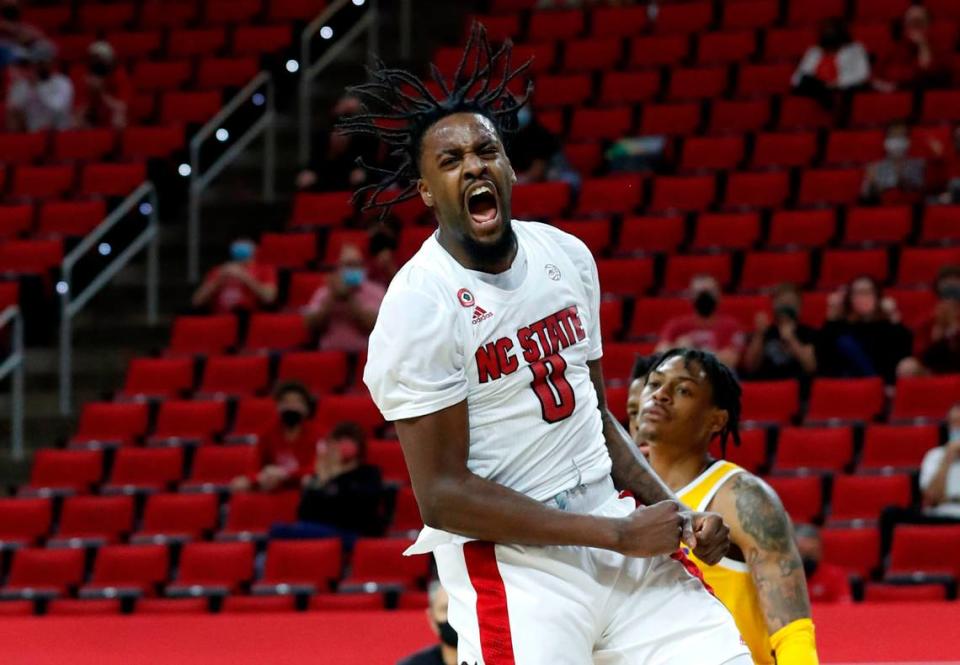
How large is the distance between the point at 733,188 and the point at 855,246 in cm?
105

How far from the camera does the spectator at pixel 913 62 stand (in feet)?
36.2

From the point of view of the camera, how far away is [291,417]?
893 cm

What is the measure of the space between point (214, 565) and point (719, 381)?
4695 millimetres

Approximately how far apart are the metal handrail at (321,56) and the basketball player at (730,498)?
355 inches

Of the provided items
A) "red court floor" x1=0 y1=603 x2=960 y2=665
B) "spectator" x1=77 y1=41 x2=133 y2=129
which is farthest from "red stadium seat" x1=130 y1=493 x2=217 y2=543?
"spectator" x1=77 y1=41 x2=133 y2=129

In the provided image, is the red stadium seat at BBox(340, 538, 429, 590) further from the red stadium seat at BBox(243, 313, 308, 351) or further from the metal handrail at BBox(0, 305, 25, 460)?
the metal handrail at BBox(0, 305, 25, 460)

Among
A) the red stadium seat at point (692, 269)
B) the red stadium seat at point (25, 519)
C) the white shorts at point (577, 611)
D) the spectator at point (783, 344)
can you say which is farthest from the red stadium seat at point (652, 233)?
the white shorts at point (577, 611)

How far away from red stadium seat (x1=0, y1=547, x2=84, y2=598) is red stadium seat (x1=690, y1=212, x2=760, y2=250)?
404 centimetres

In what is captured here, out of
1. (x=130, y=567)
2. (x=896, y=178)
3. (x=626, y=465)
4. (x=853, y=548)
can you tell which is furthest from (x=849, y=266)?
(x=626, y=465)

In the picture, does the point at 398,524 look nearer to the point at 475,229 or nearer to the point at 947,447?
the point at 947,447

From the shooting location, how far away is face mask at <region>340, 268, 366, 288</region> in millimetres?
9609

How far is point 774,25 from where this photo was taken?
12.1m

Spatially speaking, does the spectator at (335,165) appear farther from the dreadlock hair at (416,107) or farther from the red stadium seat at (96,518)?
the dreadlock hair at (416,107)

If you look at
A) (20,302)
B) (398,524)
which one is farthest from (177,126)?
(398,524)
